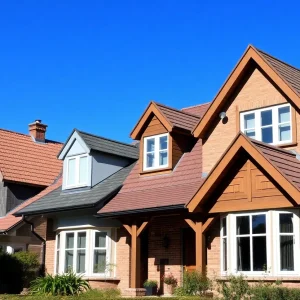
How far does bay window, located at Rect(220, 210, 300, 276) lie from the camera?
55.6 ft

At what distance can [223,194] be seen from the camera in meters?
18.2

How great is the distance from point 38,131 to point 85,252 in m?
14.9

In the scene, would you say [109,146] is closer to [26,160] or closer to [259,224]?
[26,160]

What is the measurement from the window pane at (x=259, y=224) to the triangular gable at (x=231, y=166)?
1398 millimetres

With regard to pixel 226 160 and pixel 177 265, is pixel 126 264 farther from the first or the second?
pixel 226 160

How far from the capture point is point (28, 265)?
88.0ft

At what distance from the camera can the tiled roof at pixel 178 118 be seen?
2320cm

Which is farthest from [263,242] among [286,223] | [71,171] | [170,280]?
[71,171]

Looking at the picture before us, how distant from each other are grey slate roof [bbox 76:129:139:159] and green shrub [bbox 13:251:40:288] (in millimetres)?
6129

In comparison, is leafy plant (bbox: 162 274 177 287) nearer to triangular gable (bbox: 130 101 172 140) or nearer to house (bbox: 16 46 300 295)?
house (bbox: 16 46 300 295)

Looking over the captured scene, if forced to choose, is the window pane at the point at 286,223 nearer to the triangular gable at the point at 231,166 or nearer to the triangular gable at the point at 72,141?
the triangular gable at the point at 231,166

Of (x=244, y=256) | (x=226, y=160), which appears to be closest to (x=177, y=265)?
(x=244, y=256)

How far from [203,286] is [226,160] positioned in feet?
13.1

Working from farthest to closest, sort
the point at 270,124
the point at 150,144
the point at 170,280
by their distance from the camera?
1. the point at 150,144
2. the point at 170,280
3. the point at 270,124
